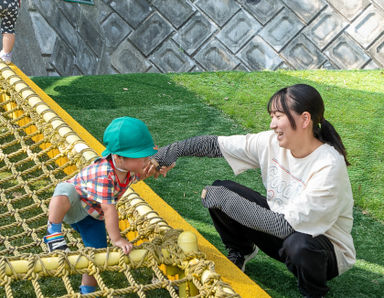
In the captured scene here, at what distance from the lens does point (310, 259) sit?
166 cm

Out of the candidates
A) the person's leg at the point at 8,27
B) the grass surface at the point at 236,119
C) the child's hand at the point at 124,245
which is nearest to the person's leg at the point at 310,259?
the grass surface at the point at 236,119

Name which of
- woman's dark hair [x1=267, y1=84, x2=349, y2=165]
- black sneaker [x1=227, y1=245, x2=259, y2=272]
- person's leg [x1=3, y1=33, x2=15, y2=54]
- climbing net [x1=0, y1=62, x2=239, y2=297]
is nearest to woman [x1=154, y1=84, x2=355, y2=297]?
woman's dark hair [x1=267, y1=84, x2=349, y2=165]

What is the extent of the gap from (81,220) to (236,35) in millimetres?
5441

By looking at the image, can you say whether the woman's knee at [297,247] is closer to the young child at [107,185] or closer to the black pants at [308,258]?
the black pants at [308,258]

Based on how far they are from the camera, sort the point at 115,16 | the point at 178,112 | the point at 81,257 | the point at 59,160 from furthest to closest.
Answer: the point at 115,16
the point at 178,112
the point at 59,160
the point at 81,257

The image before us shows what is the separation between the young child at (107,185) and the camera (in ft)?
5.32

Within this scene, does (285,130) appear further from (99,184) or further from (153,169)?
(99,184)

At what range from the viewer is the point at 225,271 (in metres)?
1.69

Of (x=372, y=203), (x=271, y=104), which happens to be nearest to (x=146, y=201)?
(x=271, y=104)

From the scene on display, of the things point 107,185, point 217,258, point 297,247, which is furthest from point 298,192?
point 107,185

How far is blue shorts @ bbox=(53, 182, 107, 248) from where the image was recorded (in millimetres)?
1698

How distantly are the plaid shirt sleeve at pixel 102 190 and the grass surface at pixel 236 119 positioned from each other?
28.2 inches

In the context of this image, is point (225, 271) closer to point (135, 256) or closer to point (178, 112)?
point (135, 256)

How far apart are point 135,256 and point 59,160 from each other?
110 cm
